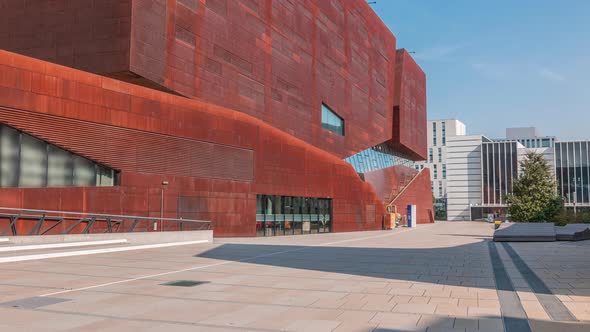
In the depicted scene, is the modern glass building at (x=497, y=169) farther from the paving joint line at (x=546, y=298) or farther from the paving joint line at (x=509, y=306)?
the paving joint line at (x=509, y=306)

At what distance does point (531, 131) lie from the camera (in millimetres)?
163375

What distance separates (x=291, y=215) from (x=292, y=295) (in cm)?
2930

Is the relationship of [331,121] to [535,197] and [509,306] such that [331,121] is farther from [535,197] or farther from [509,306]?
[509,306]

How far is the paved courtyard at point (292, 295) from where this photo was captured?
825cm

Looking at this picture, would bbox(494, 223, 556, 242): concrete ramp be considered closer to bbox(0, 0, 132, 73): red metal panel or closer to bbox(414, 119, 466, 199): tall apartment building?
bbox(0, 0, 132, 73): red metal panel

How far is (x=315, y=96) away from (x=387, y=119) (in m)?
23.5

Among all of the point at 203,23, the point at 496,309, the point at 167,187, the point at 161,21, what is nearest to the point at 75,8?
the point at 161,21

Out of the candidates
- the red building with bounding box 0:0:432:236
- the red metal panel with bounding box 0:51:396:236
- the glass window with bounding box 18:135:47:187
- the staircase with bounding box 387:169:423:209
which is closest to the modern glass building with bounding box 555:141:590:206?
the staircase with bounding box 387:169:423:209

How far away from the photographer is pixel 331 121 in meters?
52.4

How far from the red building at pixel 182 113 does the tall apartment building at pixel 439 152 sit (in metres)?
122

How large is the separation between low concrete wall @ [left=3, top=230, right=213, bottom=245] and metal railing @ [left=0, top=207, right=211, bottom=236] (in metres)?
1.15

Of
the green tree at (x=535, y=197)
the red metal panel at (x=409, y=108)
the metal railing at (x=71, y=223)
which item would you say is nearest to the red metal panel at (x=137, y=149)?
the metal railing at (x=71, y=223)

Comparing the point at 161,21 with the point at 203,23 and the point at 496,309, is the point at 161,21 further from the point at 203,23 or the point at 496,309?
the point at 496,309

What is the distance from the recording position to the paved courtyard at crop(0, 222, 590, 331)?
27.1 ft
